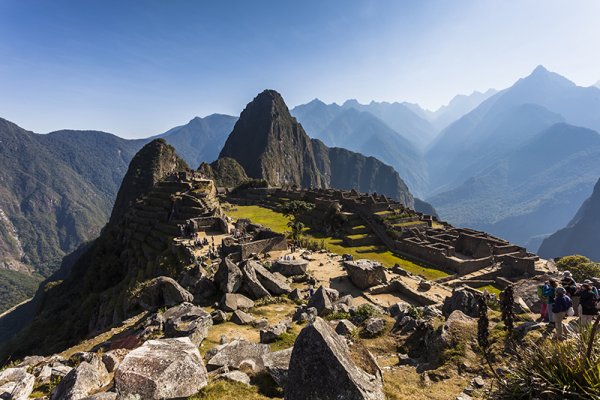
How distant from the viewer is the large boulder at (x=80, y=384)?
692 centimetres

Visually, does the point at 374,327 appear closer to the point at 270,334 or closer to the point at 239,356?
the point at 270,334

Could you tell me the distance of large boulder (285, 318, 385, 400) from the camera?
5.54 metres

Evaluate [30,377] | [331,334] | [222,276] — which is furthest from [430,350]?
[222,276]

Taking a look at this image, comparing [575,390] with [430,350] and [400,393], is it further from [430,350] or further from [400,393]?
[430,350]

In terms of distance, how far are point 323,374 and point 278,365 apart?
2239 mm

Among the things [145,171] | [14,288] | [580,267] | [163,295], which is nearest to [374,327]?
[163,295]

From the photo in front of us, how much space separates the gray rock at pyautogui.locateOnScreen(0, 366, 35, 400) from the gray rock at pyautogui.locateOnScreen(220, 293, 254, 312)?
24.9 ft

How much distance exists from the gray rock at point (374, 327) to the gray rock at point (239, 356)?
4.15m

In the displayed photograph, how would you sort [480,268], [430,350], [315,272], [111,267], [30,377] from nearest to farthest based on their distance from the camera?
1. [30,377]
2. [430,350]
3. [315,272]
4. [480,268]
5. [111,267]

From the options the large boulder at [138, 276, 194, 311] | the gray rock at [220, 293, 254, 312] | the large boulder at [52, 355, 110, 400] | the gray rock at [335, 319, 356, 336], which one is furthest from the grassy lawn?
the large boulder at [52, 355, 110, 400]

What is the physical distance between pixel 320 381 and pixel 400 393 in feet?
8.71

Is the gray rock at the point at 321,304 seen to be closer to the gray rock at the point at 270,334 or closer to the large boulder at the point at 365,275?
the gray rock at the point at 270,334

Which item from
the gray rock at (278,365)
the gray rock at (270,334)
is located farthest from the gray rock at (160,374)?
the gray rock at (270,334)

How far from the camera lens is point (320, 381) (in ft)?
18.6
